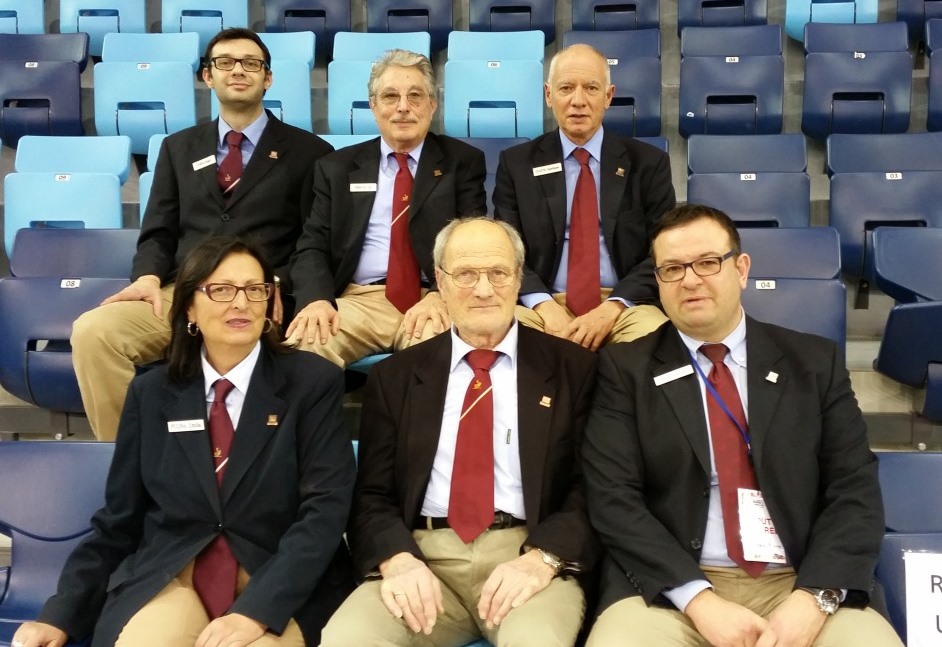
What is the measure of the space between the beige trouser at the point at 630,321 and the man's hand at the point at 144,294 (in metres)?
1.05

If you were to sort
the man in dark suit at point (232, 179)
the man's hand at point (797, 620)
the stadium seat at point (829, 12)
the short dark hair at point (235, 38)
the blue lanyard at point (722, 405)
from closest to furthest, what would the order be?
the man's hand at point (797, 620) → the blue lanyard at point (722, 405) → the man in dark suit at point (232, 179) → the short dark hair at point (235, 38) → the stadium seat at point (829, 12)

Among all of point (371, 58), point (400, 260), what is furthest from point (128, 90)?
point (400, 260)

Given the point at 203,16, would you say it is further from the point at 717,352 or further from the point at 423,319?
the point at 717,352

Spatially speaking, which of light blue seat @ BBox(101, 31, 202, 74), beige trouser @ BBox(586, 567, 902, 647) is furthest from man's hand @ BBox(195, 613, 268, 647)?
light blue seat @ BBox(101, 31, 202, 74)

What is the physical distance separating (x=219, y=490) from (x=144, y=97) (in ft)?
Result: 10.4

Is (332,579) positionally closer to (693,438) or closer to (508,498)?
(508,498)

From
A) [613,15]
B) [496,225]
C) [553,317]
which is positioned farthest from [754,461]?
[613,15]

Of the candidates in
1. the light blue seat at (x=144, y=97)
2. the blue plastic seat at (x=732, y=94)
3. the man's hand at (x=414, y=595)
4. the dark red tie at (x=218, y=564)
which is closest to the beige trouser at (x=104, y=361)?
the dark red tie at (x=218, y=564)

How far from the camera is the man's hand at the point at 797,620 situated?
5.82ft

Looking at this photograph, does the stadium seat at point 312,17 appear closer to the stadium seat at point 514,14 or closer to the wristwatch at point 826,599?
the stadium seat at point 514,14

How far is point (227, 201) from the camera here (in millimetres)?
3143

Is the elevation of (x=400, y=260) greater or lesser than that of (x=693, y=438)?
greater

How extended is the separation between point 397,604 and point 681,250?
909 millimetres

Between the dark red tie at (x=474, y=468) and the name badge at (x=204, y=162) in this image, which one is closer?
the dark red tie at (x=474, y=468)
